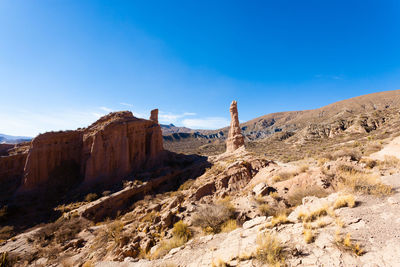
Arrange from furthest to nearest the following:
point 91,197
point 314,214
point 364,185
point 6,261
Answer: point 91,197 → point 6,261 → point 364,185 → point 314,214

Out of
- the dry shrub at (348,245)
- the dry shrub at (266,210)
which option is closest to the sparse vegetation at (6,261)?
the dry shrub at (266,210)

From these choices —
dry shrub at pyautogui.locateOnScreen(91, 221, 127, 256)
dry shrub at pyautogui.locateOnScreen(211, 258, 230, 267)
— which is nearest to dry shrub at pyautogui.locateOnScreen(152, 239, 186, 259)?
dry shrub at pyautogui.locateOnScreen(211, 258, 230, 267)

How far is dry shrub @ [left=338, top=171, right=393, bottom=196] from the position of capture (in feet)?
15.9

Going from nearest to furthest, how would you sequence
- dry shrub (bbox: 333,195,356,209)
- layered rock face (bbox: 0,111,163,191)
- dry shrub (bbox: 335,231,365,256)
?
1. dry shrub (bbox: 335,231,365,256)
2. dry shrub (bbox: 333,195,356,209)
3. layered rock face (bbox: 0,111,163,191)

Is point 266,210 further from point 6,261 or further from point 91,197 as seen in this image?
point 91,197

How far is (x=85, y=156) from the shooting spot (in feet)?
69.1

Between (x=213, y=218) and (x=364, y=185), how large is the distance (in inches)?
216

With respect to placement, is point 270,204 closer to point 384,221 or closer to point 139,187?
point 384,221

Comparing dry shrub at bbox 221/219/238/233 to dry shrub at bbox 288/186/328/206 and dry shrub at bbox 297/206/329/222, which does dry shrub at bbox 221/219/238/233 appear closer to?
dry shrub at bbox 297/206/329/222

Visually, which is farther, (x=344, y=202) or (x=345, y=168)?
(x=345, y=168)

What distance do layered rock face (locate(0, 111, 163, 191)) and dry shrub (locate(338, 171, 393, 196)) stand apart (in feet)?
70.9

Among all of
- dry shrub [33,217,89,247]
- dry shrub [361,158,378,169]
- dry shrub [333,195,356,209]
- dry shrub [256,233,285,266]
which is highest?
dry shrub [361,158,378,169]

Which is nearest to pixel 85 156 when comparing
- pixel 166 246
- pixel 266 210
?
pixel 166 246

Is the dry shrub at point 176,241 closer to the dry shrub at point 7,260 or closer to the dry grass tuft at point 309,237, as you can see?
the dry grass tuft at point 309,237
